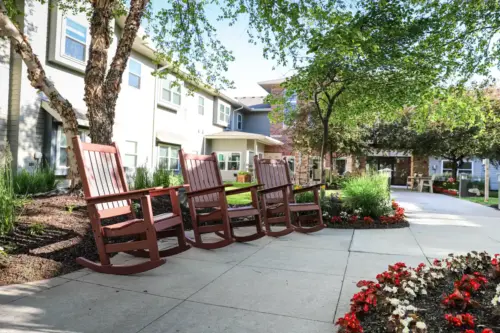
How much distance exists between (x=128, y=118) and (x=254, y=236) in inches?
328

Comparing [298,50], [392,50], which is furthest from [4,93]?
[392,50]

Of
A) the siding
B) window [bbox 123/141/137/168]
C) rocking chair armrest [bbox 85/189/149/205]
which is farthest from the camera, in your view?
the siding

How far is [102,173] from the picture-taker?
3.40 metres

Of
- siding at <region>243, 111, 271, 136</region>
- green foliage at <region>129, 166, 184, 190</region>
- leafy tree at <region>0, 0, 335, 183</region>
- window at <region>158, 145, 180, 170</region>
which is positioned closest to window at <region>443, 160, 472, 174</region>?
siding at <region>243, 111, 271, 136</region>

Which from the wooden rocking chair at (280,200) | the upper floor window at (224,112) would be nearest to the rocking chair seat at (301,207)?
the wooden rocking chair at (280,200)

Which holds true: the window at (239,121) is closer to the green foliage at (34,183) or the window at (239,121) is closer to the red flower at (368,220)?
the green foliage at (34,183)

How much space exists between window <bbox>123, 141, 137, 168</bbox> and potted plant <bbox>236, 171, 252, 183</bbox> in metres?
7.09

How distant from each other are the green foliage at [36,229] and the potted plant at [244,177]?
46.6 ft

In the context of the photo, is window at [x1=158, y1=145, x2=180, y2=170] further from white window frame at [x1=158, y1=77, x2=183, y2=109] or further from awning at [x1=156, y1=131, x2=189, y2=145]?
white window frame at [x1=158, y1=77, x2=183, y2=109]

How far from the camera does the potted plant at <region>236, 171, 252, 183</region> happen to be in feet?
58.6

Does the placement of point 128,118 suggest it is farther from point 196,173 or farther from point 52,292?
point 52,292

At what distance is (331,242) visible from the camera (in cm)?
445

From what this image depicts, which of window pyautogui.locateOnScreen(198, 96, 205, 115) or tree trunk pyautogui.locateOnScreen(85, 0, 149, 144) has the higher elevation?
window pyautogui.locateOnScreen(198, 96, 205, 115)

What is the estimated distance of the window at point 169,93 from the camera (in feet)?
44.9
